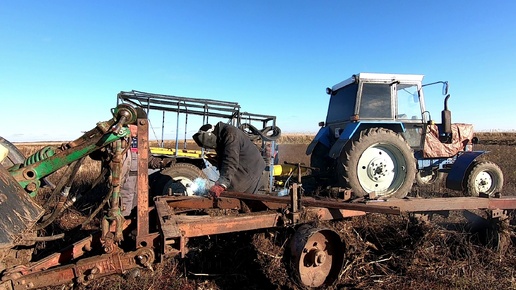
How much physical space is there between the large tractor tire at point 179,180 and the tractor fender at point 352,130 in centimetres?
236

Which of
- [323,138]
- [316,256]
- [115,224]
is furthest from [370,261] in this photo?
[323,138]

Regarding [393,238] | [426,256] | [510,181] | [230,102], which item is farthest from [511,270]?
[510,181]

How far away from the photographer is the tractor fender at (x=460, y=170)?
6.20 metres

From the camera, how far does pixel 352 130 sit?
233 inches

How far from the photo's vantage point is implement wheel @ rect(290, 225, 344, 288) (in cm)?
307

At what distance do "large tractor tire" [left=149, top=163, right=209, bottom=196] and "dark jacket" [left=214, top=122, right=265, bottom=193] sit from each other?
134 cm

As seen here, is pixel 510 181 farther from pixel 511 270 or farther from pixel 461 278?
pixel 461 278

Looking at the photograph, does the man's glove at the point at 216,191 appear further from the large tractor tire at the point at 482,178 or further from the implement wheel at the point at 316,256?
the large tractor tire at the point at 482,178

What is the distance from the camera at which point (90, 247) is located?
299 cm

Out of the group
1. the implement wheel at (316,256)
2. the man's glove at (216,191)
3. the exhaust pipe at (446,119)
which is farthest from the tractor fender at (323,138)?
the implement wheel at (316,256)

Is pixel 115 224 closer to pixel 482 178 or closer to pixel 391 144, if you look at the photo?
pixel 391 144

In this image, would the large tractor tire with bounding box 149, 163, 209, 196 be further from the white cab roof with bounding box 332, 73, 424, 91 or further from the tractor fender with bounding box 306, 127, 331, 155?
the white cab roof with bounding box 332, 73, 424, 91

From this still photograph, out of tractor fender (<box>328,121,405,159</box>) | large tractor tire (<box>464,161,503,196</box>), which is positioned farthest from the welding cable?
large tractor tire (<box>464,161,503,196</box>)

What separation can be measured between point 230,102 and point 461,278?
4.69 meters
